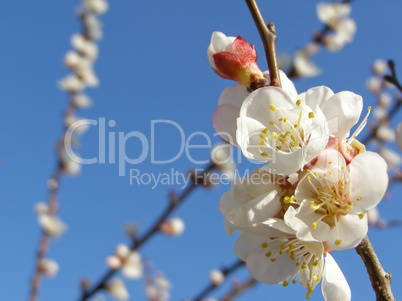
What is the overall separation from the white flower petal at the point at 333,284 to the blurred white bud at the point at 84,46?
4006 millimetres

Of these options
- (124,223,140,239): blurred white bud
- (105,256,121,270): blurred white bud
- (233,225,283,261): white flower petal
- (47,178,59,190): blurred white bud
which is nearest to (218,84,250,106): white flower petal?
(233,225,283,261): white flower petal

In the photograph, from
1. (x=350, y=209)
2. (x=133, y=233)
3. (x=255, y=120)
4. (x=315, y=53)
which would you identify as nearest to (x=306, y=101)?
(x=255, y=120)

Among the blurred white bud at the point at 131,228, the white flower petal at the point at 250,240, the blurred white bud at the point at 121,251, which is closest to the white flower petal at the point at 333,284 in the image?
the white flower petal at the point at 250,240

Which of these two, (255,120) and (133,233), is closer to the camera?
(255,120)

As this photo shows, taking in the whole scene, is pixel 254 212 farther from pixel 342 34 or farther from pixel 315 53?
pixel 342 34

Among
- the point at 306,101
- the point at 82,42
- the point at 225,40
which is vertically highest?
the point at 82,42

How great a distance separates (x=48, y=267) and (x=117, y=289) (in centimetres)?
72

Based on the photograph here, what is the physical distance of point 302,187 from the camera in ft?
2.24

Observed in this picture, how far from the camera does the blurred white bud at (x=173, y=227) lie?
2.57 metres

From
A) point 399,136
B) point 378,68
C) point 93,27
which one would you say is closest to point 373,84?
point 378,68

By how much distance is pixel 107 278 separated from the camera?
7.83 feet

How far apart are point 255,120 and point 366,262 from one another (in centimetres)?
A: 30

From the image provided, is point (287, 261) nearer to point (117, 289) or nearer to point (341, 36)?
point (117, 289)

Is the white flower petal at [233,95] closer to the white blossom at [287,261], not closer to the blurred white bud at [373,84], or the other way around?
the white blossom at [287,261]
